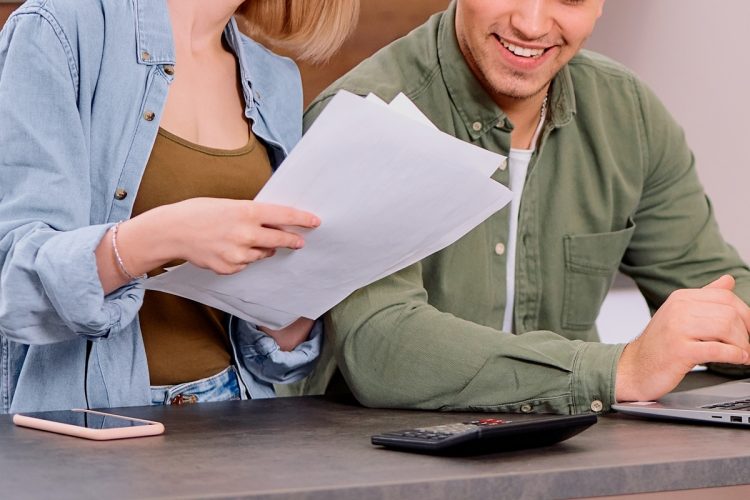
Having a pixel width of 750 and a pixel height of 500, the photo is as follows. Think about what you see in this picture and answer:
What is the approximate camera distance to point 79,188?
1.10 meters

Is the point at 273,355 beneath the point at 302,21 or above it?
beneath

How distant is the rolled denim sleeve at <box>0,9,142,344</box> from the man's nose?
2.01 ft

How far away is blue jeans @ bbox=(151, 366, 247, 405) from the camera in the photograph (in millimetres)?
1216

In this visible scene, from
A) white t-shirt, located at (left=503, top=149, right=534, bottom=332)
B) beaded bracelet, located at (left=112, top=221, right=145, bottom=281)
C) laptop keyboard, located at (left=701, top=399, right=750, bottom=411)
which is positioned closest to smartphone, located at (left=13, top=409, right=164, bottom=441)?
beaded bracelet, located at (left=112, top=221, right=145, bottom=281)

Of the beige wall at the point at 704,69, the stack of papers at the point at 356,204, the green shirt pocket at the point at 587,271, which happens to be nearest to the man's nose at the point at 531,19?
the green shirt pocket at the point at 587,271

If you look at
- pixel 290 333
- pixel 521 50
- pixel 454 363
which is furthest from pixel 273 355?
pixel 521 50

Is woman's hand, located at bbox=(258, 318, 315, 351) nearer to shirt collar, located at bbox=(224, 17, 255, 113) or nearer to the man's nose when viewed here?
shirt collar, located at bbox=(224, 17, 255, 113)

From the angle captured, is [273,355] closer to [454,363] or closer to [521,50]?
[454,363]

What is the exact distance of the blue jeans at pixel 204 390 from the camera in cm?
122

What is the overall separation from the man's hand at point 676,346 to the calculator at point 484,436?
227mm

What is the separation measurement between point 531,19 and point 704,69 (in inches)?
40.7

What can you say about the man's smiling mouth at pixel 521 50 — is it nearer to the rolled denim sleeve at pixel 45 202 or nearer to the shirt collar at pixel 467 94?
the shirt collar at pixel 467 94

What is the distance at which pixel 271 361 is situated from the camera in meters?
1.25

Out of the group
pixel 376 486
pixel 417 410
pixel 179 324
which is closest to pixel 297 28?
pixel 179 324
